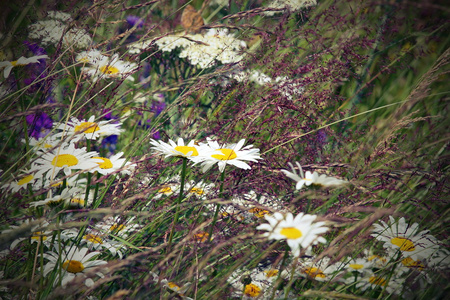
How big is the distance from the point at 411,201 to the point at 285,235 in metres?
0.61

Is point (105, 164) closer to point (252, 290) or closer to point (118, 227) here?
point (118, 227)

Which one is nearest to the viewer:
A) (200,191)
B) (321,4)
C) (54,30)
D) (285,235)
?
(285,235)

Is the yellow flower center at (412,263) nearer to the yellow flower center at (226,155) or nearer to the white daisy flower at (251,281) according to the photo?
the white daisy flower at (251,281)

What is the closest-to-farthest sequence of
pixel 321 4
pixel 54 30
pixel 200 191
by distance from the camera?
pixel 200 191 < pixel 54 30 < pixel 321 4

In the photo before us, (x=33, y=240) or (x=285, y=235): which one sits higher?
(x=285, y=235)

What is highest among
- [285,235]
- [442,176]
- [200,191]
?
[285,235]

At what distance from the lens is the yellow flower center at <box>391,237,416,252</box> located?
2.84 ft

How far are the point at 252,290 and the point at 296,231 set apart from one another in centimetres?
47

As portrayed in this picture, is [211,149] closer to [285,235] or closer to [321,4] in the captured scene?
[285,235]

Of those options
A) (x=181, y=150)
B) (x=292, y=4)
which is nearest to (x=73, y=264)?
(x=181, y=150)

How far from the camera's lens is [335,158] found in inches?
47.3

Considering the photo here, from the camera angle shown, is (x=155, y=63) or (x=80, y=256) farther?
(x=155, y=63)

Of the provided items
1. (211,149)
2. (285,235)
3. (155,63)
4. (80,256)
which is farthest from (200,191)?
(155,63)

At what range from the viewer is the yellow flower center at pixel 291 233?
2.01 feet
